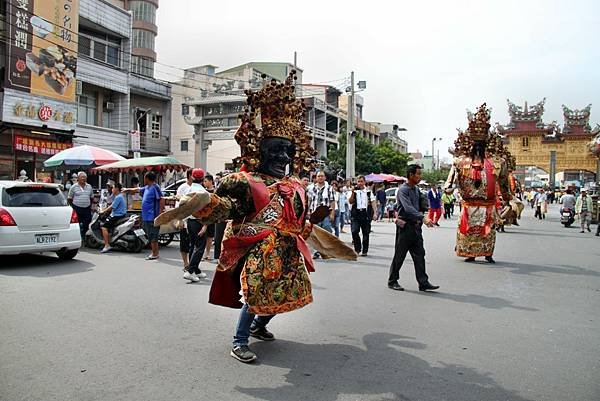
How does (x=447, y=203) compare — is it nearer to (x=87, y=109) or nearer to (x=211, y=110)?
(x=211, y=110)

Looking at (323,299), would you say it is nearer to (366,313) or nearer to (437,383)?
(366,313)

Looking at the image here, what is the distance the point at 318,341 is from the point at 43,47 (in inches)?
805

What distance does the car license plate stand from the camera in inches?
318

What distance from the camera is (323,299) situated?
6055 mm

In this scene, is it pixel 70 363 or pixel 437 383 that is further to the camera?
pixel 70 363

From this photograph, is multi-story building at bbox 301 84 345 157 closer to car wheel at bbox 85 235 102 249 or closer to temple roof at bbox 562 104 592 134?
temple roof at bbox 562 104 592 134

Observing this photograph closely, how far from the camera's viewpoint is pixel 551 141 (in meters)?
41.3

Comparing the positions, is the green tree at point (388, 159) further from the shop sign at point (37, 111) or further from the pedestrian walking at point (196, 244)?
the pedestrian walking at point (196, 244)

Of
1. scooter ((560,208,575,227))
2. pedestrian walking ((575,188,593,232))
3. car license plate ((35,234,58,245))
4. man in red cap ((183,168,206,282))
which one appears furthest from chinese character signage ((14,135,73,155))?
scooter ((560,208,575,227))

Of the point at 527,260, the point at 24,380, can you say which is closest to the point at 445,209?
the point at 527,260

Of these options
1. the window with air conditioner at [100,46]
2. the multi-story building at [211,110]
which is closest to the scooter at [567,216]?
the multi-story building at [211,110]

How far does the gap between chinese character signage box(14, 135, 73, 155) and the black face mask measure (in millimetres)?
18274

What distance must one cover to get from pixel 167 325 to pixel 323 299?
6.77ft

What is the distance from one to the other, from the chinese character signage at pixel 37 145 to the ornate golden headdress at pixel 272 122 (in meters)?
18.2
